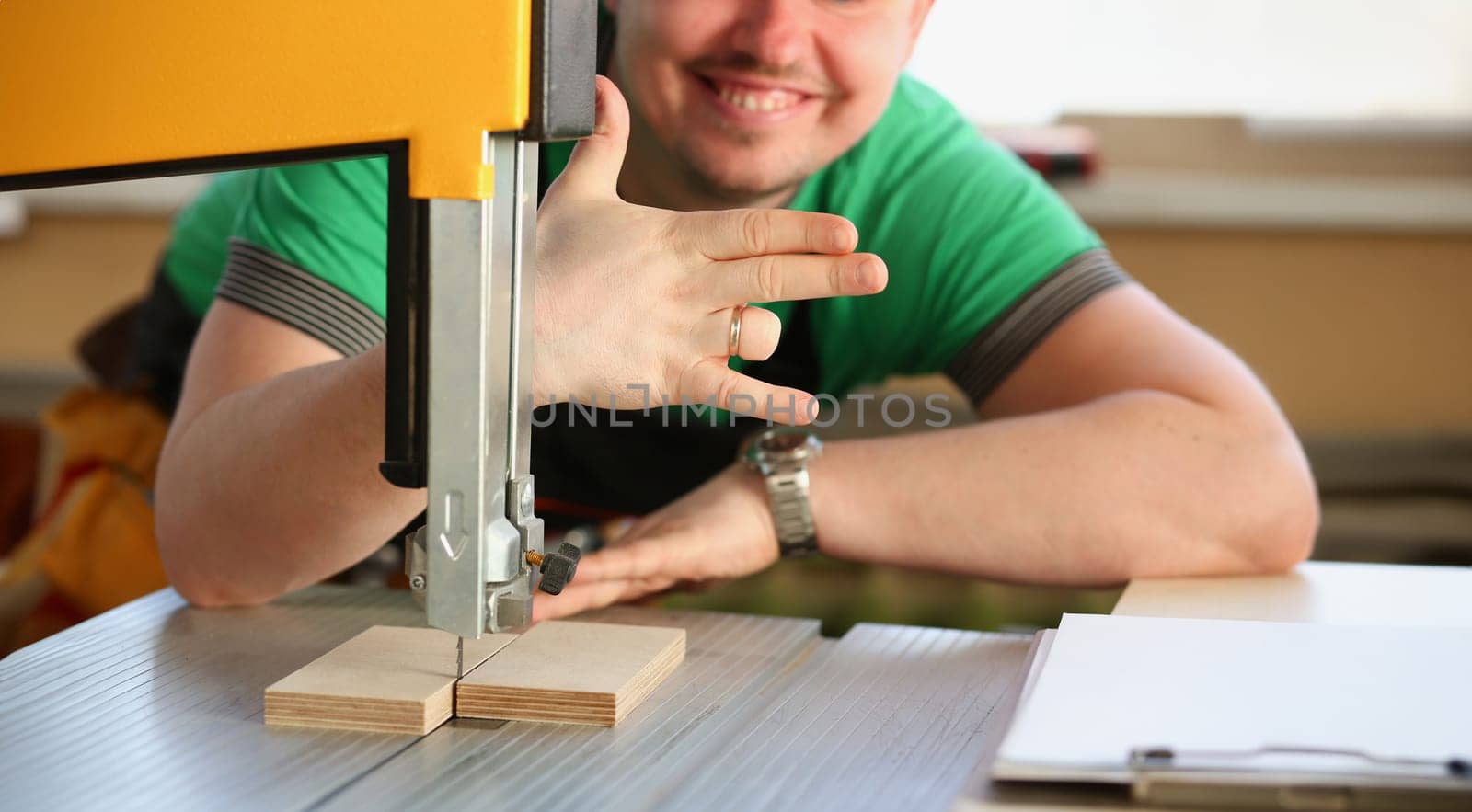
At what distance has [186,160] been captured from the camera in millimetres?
694

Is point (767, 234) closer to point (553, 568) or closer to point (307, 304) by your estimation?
point (553, 568)

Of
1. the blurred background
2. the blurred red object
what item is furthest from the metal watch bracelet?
the blurred red object

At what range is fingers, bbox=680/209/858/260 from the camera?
757 mm

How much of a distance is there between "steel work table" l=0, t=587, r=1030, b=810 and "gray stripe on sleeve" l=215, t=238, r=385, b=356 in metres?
0.25

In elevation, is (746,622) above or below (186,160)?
below

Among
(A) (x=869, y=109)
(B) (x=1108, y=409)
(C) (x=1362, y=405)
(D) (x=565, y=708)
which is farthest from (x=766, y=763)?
(C) (x=1362, y=405)

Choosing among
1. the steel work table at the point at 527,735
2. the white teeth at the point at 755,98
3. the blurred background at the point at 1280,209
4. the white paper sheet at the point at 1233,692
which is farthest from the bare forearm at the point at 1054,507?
the blurred background at the point at 1280,209

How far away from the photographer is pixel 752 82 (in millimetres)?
1218

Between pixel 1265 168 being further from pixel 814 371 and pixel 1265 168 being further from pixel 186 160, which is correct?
pixel 186 160

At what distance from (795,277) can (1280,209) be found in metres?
1.87

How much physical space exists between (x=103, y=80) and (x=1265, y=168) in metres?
2.20

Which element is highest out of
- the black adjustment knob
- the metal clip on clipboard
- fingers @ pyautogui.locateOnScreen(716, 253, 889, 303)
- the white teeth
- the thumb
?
the white teeth

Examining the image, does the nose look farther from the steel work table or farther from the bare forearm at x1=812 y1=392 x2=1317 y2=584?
the steel work table

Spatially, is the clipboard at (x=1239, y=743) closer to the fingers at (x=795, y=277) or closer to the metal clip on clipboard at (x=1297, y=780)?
the metal clip on clipboard at (x=1297, y=780)
